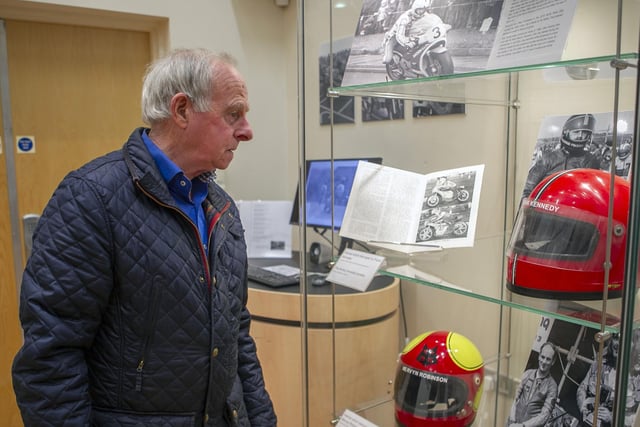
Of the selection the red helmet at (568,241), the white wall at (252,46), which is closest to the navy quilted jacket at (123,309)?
the red helmet at (568,241)

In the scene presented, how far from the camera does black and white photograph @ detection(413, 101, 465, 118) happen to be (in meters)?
1.80

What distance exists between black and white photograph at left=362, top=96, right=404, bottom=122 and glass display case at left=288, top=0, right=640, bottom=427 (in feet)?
0.62

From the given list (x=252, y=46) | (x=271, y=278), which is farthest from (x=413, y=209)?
(x=252, y=46)

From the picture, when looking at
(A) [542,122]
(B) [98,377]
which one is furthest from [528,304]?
(B) [98,377]

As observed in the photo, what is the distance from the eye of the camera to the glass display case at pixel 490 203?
0.82 m

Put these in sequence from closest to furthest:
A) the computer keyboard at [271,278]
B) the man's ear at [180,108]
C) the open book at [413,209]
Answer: the man's ear at [180,108], the open book at [413,209], the computer keyboard at [271,278]

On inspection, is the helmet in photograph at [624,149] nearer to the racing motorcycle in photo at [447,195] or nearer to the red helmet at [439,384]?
the racing motorcycle in photo at [447,195]

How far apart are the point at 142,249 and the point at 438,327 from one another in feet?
3.66

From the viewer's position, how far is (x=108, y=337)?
1034mm

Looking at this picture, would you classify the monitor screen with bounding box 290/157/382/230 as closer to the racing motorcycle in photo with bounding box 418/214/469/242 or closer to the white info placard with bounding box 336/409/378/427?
the racing motorcycle in photo with bounding box 418/214/469/242

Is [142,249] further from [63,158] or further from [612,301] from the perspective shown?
[63,158]

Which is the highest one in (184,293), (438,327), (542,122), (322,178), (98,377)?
(542,122)

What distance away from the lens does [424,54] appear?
1.05 meters

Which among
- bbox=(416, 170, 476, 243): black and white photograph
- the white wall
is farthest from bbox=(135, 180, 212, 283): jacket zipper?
the white wall
